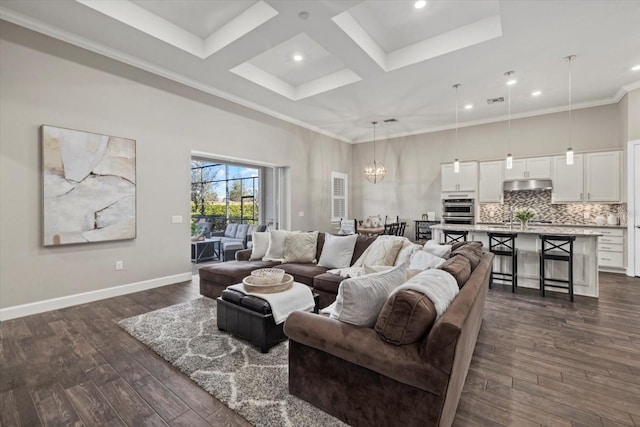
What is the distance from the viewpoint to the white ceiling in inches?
129

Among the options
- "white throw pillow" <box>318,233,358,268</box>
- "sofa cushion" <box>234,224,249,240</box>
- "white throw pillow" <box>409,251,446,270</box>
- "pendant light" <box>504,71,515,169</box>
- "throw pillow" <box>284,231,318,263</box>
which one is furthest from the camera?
"sofa cushion" <box>234,224,249,240</box>

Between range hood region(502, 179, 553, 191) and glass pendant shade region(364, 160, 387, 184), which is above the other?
glass pendant shade region(364, 160, 387, 184)

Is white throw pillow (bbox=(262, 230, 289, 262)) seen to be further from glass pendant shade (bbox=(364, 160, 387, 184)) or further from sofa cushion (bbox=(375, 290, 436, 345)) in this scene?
glass pendant shade (bbox=(364, 160, 387, 184))

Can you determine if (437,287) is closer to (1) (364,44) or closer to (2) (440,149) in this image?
(1) (364,44)

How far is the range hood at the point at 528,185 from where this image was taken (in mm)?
6090

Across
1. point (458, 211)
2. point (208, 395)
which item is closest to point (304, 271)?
point (208, 395)

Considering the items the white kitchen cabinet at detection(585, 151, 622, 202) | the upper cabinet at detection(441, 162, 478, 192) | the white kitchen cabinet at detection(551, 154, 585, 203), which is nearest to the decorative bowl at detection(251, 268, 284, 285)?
the upper cabinet at detection(441, 162, 478, 192)

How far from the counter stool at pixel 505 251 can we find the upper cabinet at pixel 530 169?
7.92ft

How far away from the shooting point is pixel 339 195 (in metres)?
8.76

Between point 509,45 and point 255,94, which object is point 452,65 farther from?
point 255,94

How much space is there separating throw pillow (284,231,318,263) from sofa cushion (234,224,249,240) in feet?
11.7

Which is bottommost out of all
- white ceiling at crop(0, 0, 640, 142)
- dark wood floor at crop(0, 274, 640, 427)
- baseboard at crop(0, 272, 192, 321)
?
dark wood floor at crop(0, 274, 640, 427)

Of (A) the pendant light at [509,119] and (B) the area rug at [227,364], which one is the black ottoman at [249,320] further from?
(A) the pendant light at [509,119]

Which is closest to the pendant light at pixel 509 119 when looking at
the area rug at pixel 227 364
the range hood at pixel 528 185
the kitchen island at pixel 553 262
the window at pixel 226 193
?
the range hood at pixel 528 185
